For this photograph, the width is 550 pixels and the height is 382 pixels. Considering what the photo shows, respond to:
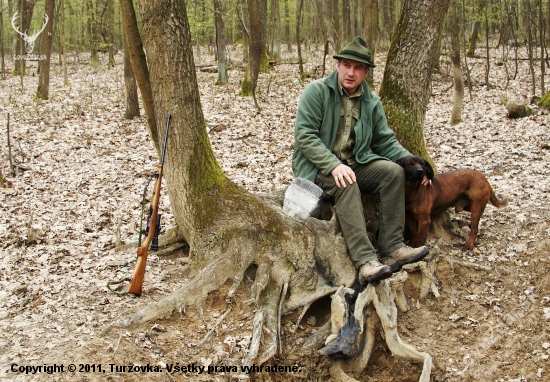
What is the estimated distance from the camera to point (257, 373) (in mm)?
3709

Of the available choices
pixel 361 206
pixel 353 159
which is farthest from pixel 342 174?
pixel 353 159

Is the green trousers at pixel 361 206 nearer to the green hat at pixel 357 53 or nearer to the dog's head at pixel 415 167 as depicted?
the dog's head at pixel 415 167

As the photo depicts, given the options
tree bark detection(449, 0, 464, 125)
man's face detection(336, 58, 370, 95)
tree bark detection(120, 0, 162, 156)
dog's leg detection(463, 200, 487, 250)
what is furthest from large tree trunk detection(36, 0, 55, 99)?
dog's leg detection(463, 200, 487, 250)

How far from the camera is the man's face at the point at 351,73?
4.59m

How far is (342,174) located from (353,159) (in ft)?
1.70

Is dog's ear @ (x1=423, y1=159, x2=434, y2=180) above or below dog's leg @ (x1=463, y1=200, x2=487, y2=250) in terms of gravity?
above

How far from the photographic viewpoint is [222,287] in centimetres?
441

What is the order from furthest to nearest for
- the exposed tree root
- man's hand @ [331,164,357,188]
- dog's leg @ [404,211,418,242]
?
dog's leg @ [404,211,418,242] → man's hand @ [331,164,357,188] → the exposed tree root

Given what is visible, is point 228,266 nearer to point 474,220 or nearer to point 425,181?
point 425,181

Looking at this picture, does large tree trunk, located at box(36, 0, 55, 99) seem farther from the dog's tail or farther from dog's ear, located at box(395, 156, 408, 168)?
the dog's tail

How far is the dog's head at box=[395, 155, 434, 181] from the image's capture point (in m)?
4.71

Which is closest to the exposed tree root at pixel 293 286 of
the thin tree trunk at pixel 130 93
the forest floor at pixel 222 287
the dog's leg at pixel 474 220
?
the forest floor at pixel 222 287

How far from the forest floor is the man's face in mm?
1728

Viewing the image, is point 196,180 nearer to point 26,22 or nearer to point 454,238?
point 454,238
